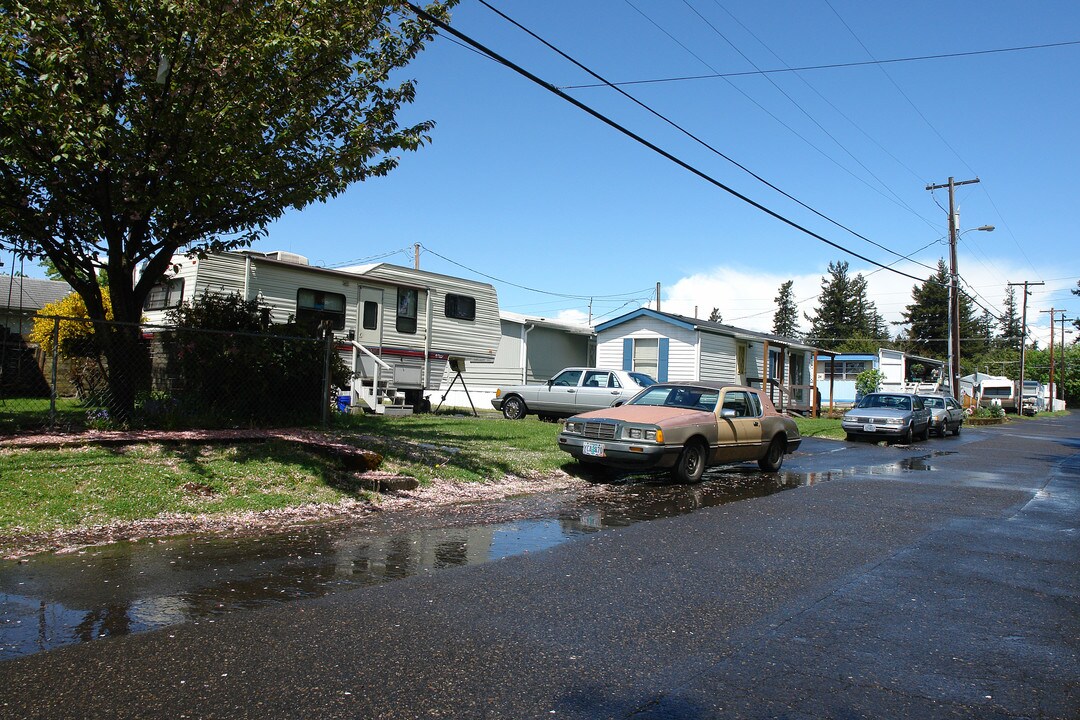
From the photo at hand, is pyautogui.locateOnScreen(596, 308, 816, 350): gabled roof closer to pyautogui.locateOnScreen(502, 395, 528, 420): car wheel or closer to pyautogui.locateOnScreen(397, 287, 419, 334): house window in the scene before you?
pyautogui.locateOnScreen(502, 395, 528, 420): car wheel

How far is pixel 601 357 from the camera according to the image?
3178 centimetres

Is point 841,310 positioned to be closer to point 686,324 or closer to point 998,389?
point 998,389

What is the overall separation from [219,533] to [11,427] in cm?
445

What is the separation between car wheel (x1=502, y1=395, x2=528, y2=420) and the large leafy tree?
11364 millimetres

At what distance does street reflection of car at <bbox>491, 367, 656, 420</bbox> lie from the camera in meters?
20.6

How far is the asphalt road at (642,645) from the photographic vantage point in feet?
12.5

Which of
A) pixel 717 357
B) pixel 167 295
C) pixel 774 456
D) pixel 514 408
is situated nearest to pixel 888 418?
pixel 717 357

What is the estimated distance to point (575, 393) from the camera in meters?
21.1

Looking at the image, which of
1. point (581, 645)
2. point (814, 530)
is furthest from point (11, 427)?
point (814, 530)

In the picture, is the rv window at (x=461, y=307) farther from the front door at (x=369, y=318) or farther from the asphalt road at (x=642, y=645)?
the asphalt road at (x=642, y=645)

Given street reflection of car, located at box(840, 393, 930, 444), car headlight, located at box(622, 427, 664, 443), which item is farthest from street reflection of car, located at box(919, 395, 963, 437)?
car headlight, located at box(622, 427, 664, 443)

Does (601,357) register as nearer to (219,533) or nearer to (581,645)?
(219,533)

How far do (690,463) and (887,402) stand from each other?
1583cm

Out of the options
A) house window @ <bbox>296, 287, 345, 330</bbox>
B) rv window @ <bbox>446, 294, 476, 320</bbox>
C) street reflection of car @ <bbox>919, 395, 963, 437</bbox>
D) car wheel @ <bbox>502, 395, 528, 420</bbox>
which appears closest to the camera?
house window @ <bbox>296, 287, 345, 330</bbox>
